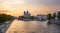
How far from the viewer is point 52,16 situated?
71.3ft

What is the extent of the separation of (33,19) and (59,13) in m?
4.80

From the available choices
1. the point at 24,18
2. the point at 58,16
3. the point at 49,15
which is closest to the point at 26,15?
the point at 24,18

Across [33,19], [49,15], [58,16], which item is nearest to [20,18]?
[33,19]

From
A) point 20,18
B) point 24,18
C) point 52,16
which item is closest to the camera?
point 52,16

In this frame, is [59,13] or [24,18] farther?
[24,18]

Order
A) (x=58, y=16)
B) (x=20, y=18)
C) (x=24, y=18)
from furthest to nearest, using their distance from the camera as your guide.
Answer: (x=24, y=18) → (x=20, y=18) → (x=58, y=16)

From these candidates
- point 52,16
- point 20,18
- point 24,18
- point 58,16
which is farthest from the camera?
point 24,18

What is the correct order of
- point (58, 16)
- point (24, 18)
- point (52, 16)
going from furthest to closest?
point (24, 18)
point (52, 16)
point (58, 16)

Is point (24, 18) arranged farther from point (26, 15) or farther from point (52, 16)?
point (52, 16)

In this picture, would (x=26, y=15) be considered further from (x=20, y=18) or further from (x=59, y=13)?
(x=59, y=13)

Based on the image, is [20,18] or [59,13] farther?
A: [20,18]

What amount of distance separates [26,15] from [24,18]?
451 millimetres

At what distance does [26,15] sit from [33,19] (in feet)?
4.69

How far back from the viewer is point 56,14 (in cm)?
2122
